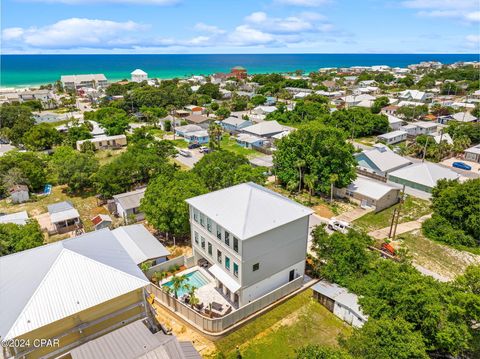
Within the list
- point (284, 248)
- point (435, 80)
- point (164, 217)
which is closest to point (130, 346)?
point (284, 248)

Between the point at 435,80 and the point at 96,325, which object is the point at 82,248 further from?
the point at 435,80

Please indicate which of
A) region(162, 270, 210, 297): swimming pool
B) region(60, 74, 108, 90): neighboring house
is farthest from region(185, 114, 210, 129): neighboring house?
region(60, 74, 108, 90): neighboring house

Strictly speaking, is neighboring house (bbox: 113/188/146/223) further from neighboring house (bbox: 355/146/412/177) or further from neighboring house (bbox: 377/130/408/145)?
neighboring house (bbox: 377/130/408/145)

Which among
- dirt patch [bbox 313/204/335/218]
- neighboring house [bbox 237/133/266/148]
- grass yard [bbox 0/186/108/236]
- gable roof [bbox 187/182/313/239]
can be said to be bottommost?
grass yard [bbox 0/186/108/236]

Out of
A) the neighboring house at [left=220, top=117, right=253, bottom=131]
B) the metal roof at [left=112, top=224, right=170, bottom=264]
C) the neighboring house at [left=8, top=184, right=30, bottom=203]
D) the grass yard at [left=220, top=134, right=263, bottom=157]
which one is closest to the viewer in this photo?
the metal roof at [left=112, top=224, right=170, bottom=264]

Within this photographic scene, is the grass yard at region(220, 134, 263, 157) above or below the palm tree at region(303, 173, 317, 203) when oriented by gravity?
below

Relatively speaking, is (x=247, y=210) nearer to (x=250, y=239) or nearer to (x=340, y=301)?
(x=250, y=239)
